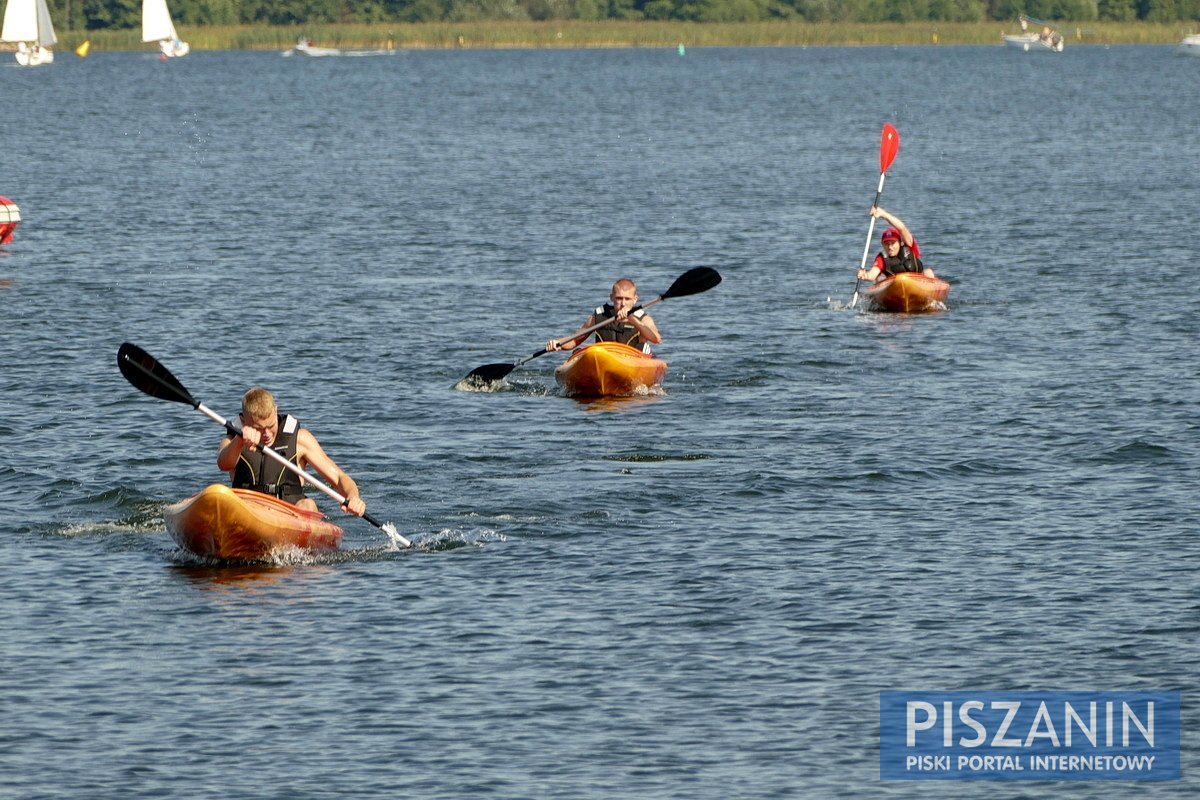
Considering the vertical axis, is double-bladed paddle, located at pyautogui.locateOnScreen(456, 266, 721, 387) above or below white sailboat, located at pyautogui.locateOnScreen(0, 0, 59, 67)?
below

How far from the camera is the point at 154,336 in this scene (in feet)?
90.0

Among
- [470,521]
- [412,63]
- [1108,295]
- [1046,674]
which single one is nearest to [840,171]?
[1108,295]

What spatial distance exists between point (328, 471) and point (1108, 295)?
17.5m

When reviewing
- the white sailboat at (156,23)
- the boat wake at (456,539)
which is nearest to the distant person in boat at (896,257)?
the boat wake at (456,539)

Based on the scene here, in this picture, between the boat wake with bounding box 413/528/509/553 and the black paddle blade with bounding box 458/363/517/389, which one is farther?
the black paddle blade with bounding box 458/363/517/389

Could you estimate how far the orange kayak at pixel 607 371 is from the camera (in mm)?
22688

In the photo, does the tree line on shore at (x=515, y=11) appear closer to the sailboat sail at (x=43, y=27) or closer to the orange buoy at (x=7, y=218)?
the sailboat sail at (x=43, y=27)

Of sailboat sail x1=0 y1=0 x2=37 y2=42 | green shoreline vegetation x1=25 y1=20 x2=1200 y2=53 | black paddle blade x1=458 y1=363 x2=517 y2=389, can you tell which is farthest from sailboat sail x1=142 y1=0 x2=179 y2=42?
black paddle blade x1=458 y1=363 x2=517 y2=389

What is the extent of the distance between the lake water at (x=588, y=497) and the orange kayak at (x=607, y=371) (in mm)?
349

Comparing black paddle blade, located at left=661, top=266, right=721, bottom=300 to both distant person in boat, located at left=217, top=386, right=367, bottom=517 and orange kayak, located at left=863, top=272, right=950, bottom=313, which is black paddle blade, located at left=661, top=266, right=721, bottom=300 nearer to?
orange kayak, located at left=863, top=272, right=950, bottom=313

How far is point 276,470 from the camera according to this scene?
1630cm

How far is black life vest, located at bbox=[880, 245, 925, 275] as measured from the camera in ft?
96.8

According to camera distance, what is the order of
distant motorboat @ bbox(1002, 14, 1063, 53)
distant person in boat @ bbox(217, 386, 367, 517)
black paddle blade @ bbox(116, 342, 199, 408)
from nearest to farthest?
distant person in boat @ bbox(217, 386, 367, 517) → black paddle blade @ bbox(116, 342, 199, 408) → distant motorboat @ bbox(1002, 14, 1063, 53)


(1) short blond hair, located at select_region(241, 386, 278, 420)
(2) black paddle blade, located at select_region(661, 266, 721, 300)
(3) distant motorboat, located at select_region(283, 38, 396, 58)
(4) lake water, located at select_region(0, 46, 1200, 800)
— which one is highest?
(3) distant motorboat, located at select_region(283, 38, 396, 58)
